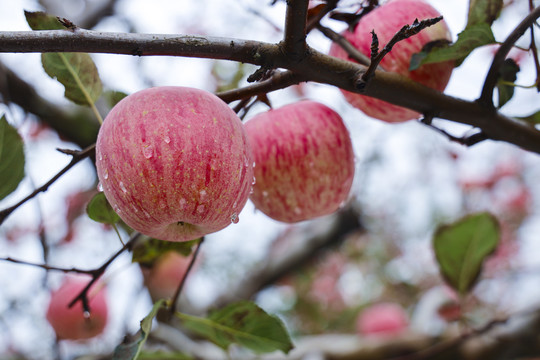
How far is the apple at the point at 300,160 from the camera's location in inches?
29.3

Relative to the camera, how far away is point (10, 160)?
2.20 ft

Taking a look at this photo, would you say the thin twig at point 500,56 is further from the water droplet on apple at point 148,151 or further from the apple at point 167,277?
the apple at point 167,277

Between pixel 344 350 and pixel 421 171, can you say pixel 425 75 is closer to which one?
pixel 344 350

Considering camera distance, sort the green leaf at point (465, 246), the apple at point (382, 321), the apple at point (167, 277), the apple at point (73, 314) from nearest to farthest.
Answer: the green leaf at point (465, 246) → the apple at point (73, 314) → the apple at point (167, 277) → the apple at point (382, 321)

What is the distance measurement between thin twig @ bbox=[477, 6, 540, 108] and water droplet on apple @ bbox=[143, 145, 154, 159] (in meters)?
0.43

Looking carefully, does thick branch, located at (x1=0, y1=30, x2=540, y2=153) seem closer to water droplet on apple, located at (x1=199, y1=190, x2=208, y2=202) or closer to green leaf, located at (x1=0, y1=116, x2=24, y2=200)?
water droplet on apple, located at (x1=199, y1=190, x2=208, y2=202)

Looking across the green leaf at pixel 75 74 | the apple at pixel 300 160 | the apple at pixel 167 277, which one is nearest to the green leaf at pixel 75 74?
the green leaf at pixel 75 74

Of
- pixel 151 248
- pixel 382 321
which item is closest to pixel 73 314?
pixel 151 248

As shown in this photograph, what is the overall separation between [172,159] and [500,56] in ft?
1.42

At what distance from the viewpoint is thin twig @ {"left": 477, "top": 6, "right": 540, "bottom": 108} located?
59cm

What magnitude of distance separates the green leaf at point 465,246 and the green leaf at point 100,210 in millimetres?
765

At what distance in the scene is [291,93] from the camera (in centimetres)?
278

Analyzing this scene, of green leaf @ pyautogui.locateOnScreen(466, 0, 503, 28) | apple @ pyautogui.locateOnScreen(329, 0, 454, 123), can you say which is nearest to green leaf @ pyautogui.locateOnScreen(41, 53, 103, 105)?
apple @ pyautogui.locateOnScreen(329, 0, 454, 123)

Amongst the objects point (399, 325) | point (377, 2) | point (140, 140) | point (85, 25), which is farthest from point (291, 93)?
point (140, 140)
